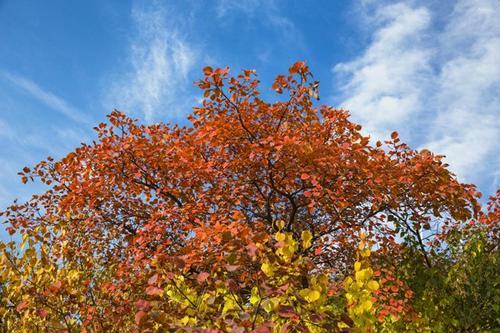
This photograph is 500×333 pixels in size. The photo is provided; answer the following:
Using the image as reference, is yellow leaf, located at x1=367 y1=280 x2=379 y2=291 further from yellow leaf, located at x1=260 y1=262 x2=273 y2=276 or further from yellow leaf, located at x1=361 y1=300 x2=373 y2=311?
yellow leaf, located at x1=260 y1=262 x2=273 y2=276

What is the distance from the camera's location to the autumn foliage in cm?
602

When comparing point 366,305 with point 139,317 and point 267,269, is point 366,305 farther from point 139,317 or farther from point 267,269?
point 139,317

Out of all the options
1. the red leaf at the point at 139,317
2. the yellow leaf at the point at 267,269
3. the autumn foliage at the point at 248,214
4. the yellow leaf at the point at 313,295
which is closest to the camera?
the red leaf at the point at 139,317

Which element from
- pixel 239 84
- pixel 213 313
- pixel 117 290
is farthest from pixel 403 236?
pixel 213 313

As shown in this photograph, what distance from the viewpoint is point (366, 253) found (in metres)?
3.84

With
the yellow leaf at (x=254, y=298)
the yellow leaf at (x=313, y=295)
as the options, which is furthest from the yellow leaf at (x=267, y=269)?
the yellow leaf at (x=313, y=295)

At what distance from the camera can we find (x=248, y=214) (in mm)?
9141

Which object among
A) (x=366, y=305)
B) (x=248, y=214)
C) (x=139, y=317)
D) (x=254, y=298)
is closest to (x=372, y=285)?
(x=366, y=305)

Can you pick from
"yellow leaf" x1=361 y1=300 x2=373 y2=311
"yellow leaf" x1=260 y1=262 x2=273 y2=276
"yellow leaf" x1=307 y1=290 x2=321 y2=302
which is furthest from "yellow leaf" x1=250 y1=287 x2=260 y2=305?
"yellow leaf" x1=361 y1=300 x2=373 y2=311

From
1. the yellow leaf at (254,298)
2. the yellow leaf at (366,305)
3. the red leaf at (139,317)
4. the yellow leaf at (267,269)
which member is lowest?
the red leaf at (139,317)

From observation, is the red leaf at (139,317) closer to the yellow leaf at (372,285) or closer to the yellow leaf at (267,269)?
the yellow leaf at (267,269)

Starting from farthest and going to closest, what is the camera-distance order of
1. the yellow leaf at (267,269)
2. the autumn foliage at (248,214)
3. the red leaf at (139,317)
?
the autumn foliage at (248,214) → the yellow leaf at (267,269) → the red leaf at (139,317)

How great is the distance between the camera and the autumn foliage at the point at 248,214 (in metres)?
6.02

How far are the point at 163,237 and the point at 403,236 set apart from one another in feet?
14.3
